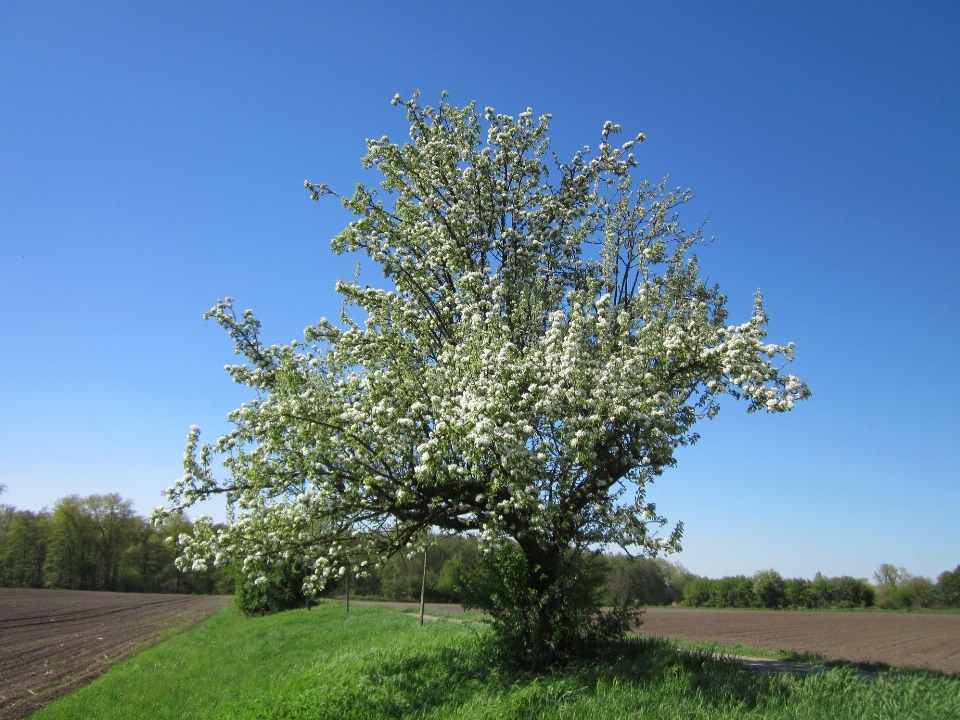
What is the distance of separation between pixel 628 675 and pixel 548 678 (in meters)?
1.58

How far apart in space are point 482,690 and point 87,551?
110 m

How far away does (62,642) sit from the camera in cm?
3186

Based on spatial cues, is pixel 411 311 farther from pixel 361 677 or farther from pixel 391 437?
pixel 361 677

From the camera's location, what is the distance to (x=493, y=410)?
36.6 ft

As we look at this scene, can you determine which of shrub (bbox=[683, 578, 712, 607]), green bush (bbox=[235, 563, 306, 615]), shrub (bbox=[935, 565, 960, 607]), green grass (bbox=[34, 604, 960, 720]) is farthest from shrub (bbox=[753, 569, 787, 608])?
green grass (bbox=[34, 604, 960, 720])

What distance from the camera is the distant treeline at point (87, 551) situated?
94250 mm

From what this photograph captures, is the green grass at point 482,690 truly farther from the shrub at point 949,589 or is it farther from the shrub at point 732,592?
the shrub at point 949,589

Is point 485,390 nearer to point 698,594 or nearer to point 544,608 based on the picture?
point 544,608

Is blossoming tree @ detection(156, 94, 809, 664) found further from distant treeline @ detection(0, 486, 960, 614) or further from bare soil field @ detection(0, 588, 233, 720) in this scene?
distant treeline @ detection(0, 486, 960, 614)

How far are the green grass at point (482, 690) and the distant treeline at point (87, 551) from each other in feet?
269

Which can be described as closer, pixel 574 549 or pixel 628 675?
pixel 628 675

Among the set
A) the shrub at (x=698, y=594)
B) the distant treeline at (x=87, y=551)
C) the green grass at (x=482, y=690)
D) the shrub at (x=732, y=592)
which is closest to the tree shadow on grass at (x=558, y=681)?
the green grass at (x=482, y=690)

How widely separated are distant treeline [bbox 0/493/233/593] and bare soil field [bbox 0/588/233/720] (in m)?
41.5

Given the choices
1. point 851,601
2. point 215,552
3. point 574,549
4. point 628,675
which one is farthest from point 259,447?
point 851,601
